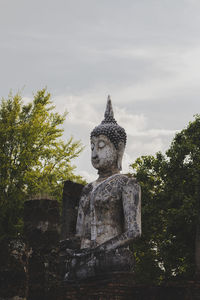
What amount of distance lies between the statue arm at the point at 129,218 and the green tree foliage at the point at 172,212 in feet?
45.7

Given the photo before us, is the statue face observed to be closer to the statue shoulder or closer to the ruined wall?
the statue shoulder

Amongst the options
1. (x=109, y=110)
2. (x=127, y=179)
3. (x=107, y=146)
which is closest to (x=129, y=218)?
(x=127, y=179)

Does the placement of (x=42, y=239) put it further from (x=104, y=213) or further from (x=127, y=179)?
(x=127, y=179)

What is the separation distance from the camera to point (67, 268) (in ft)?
21.3

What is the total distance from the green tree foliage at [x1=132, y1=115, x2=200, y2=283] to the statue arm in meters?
13.9

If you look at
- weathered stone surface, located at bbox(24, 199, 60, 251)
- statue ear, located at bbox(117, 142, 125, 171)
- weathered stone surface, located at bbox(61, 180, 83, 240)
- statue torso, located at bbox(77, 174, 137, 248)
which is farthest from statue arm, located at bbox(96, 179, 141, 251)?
weathered stone surface, located at bbox(24, 199, 60, 251)

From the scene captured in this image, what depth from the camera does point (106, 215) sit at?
6.79 metres

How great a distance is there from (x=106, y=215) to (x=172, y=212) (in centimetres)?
1478

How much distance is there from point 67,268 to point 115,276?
971 millimetres

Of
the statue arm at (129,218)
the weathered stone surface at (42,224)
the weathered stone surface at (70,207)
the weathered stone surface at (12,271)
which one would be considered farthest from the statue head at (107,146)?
the weathered stone surface at (12,271)

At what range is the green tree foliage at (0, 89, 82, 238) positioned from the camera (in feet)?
70.8

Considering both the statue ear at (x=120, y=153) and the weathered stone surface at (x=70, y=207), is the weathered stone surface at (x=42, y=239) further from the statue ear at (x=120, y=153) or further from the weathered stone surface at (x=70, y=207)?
the statue ear at (x=120, y=153)

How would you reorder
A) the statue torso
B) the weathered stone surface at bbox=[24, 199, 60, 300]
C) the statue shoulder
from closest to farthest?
the statue torso, the statue shoulder, the weathered stone surface at bbox=[24, 199, 60, 300]

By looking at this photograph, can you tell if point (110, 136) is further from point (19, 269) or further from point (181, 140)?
point (181, 140)
